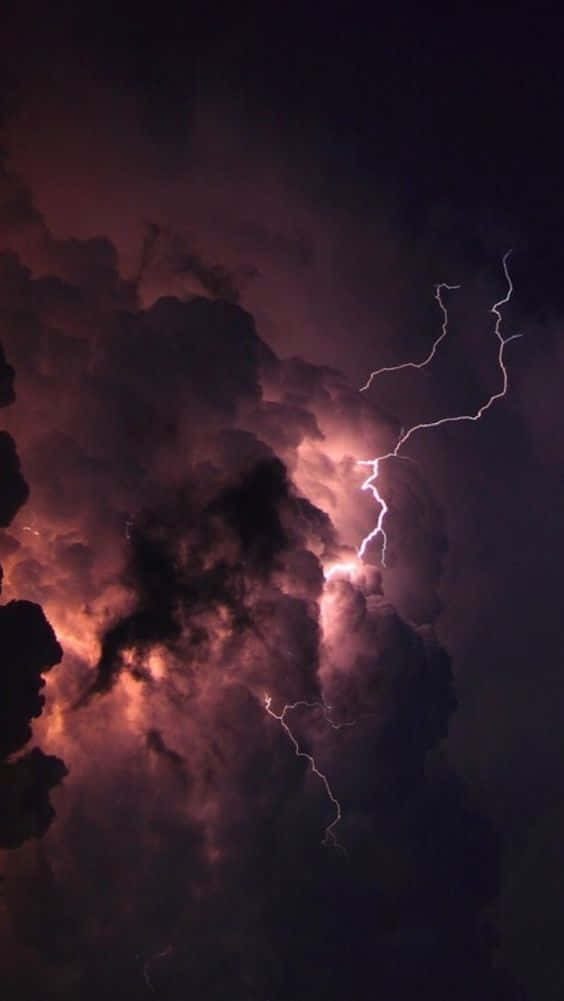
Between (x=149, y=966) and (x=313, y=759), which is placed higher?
(x=313, y=759)

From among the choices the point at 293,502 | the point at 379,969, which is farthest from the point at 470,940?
the point at 293,502

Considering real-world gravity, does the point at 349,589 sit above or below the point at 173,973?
above

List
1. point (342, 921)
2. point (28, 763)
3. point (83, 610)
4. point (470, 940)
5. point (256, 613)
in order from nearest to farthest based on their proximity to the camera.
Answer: point (28, 763)
point (83, 610)
point (256, 613)
point (342, 921)
point (470, 940)

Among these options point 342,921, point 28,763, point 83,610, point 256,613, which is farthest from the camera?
point 342,921

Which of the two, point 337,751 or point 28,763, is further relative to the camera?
point 337,751

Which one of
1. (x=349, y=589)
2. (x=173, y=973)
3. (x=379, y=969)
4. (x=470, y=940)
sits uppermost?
(x=349, y=589)

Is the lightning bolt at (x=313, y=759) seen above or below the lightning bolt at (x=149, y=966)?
above

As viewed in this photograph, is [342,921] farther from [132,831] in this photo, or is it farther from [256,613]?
[256,613]

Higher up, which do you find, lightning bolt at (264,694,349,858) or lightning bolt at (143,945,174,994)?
lightning bolt at (264,694,349,858)
